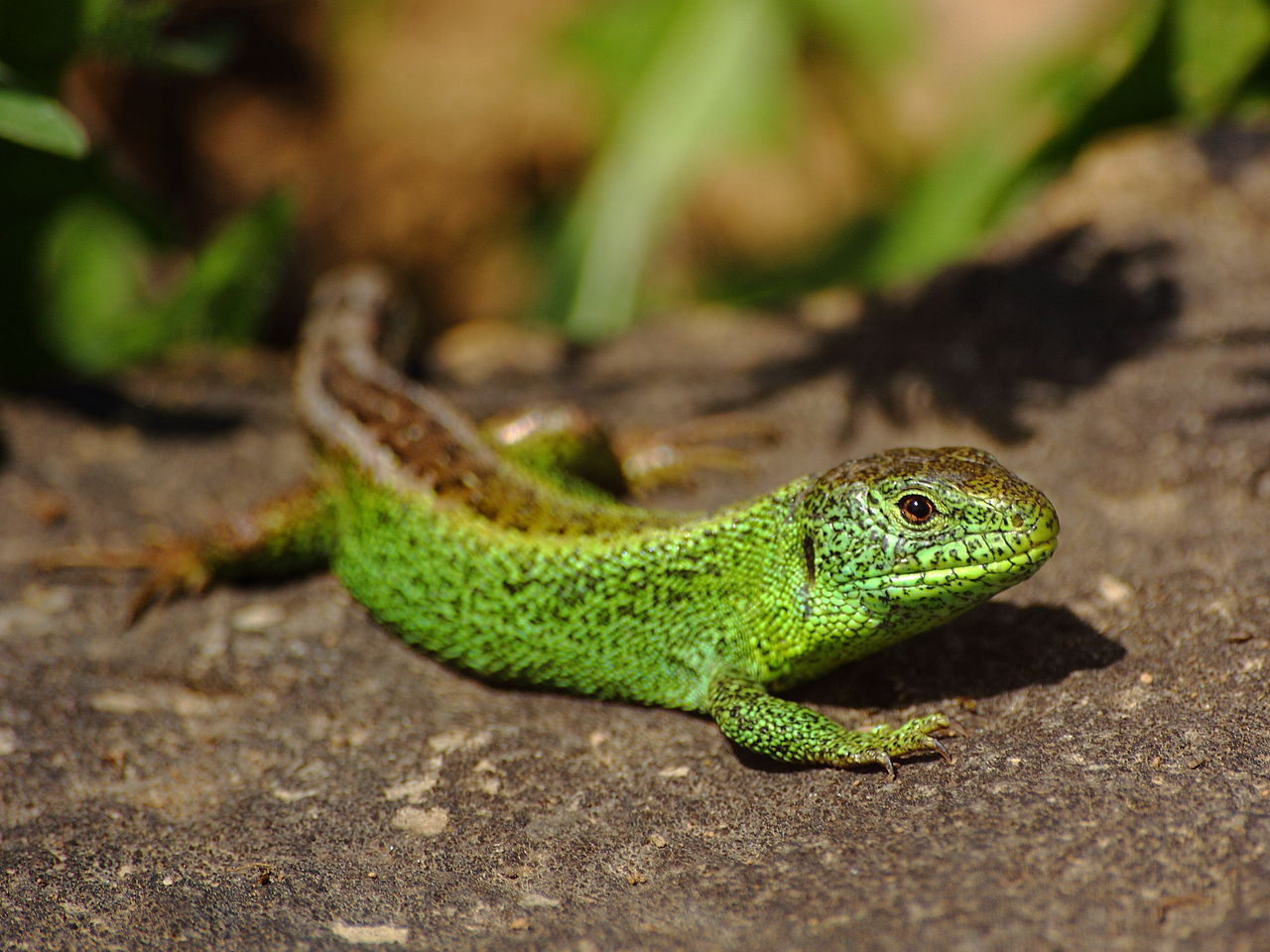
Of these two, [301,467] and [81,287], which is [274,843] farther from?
[81,287]

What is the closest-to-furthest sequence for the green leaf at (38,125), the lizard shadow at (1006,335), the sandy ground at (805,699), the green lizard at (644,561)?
the sandy ground at (805,699), the green lizard at (644,561), the green leaf at (38,125), the lizard shadow at (1006,335)

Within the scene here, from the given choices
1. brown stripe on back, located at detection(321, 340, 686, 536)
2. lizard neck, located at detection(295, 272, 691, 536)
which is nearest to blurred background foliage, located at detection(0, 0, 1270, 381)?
lizard neck, located at detection(295, 272, 691, 536)

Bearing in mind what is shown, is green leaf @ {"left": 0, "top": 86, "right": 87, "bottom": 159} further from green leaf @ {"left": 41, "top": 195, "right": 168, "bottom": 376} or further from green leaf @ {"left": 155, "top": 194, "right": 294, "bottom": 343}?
green leaf @ {"left": 41, "top": 195, "right": 168, "bottom": 376}

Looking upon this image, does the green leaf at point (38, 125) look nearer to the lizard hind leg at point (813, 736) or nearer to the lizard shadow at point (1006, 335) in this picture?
the lizard shadow at point (1006, 335)

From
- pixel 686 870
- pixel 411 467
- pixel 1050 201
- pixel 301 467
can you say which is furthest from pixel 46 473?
pixel 1050 201

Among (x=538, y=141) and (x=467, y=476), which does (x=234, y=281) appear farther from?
(x=538, y=141)

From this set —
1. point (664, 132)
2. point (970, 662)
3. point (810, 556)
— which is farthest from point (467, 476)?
point (664, 132)

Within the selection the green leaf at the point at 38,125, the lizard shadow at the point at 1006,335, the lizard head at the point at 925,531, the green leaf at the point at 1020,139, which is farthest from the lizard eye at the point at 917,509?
the green leaf at the point at 38,125
